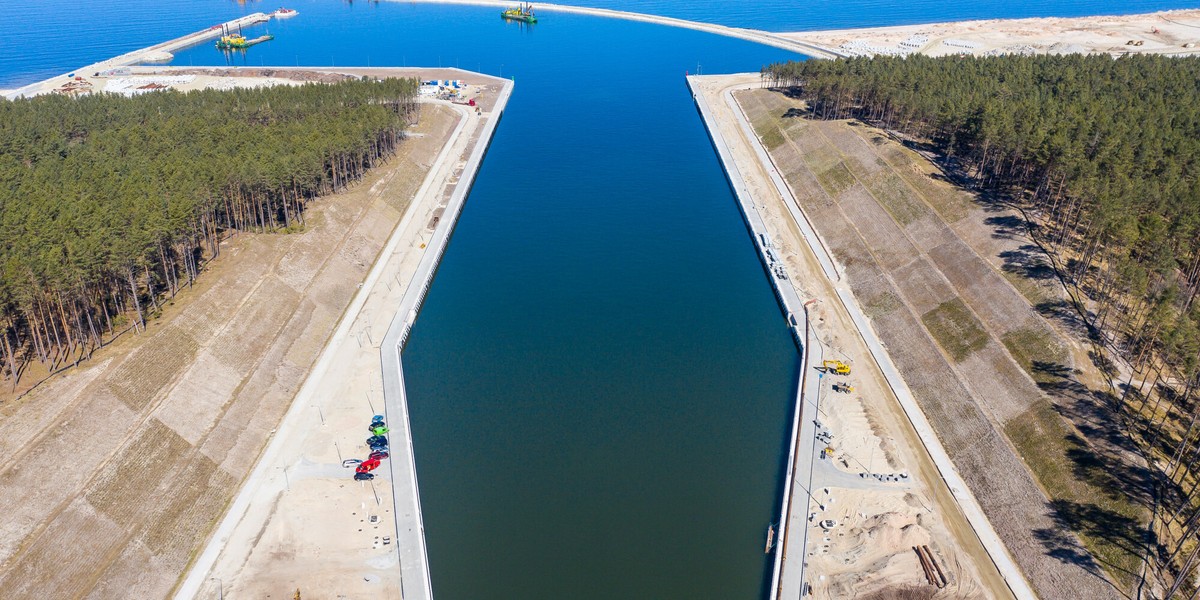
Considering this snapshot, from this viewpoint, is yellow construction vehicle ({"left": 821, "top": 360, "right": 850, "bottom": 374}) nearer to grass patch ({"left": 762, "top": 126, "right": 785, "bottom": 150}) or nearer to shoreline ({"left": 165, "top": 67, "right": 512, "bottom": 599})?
shoreline ({"left": 165, "top": 67, "right": 512, "bottom": 599})

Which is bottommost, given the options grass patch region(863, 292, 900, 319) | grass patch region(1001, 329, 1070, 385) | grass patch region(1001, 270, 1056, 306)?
grass patch region(863, 292, 900, 319)

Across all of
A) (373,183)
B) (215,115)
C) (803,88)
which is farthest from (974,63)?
(215,115)

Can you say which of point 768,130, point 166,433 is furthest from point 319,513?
point 768,130

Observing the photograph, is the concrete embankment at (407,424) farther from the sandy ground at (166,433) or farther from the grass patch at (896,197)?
the grass patch at (896,197)

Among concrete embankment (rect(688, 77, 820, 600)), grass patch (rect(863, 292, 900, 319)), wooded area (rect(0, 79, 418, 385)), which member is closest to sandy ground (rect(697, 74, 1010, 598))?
concrete embankment (rect(688, 77, 820, 600))

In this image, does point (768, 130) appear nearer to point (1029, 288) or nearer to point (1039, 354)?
point (1029, 288)

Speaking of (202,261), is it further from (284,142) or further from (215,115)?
(215,115)
